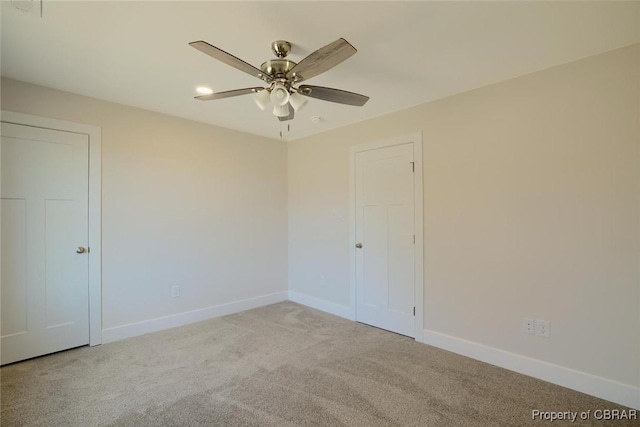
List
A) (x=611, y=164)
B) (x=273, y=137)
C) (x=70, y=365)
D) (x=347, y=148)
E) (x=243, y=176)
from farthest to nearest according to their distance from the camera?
1. (x=273, y=137)
2. (x=243, y=176)
3. (x=347, y=148)
4. (x=70, y=365)
5. (x=611, y=164)

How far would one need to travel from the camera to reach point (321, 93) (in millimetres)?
2025

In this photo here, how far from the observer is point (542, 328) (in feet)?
7.70

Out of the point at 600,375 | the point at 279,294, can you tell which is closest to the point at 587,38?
the point at 600,375

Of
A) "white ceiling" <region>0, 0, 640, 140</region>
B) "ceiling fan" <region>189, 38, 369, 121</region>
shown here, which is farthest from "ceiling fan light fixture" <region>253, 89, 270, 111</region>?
"white ceiling" <region>0, 0, 640, 140</region>

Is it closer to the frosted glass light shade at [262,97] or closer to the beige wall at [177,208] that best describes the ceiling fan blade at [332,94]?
the frosted glass light shade at [262,97]

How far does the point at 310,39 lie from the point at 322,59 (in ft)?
1.32

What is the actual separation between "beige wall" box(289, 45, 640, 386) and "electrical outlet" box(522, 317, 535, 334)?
4cm

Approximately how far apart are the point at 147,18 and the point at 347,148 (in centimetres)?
244

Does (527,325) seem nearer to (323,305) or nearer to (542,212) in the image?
(542,212)

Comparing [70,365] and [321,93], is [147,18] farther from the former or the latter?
[70,365]

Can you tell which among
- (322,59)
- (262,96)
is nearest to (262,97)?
(262,96)

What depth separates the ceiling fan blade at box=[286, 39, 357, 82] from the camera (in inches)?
→ 59.1

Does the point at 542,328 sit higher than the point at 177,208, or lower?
lower

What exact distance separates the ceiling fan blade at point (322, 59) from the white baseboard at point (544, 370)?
2.56 m
